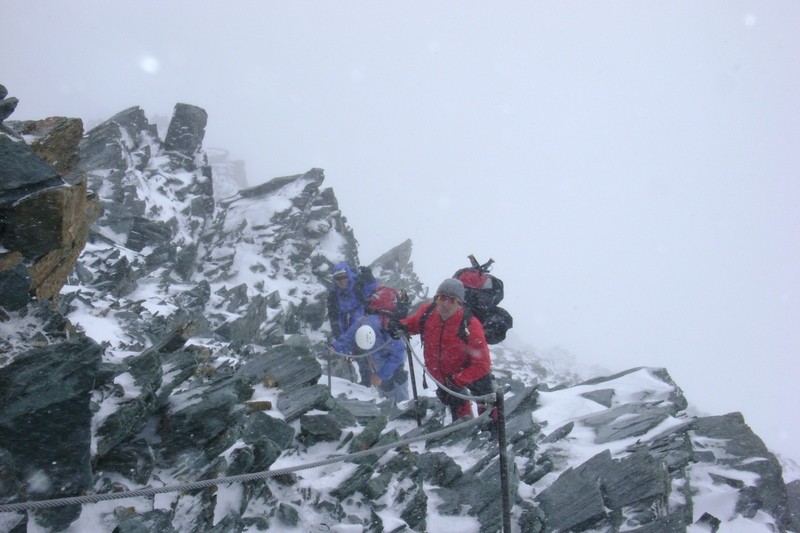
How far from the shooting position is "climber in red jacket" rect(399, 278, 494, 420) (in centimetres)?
731

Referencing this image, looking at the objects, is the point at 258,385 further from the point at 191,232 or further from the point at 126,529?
the point at 191,232

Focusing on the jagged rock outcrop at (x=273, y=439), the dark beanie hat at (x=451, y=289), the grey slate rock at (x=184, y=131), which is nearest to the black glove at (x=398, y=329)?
the dark beanie hat at (x=451, y=289)

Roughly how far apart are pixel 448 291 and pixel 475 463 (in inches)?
107

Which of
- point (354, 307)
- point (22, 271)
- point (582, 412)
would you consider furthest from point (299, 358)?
point (582, 412)

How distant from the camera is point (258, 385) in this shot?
7.37 meters

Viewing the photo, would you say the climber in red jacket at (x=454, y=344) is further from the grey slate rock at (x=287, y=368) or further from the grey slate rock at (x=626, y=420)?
the grey slate rock at (x=626, y=420)

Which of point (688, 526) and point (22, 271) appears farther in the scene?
point (688, 526)

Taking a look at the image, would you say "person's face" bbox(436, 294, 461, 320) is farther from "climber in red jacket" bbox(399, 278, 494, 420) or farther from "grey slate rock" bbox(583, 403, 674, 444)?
"grey slate rock" bbox(583, 403, 674, 444)

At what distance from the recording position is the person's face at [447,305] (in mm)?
7426

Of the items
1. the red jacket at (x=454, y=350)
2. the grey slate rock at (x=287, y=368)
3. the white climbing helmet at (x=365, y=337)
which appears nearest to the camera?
the red jacket at (x=454, y=350)

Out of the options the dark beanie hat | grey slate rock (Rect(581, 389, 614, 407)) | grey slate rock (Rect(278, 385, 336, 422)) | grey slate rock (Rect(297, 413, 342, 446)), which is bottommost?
grey slate rock (Rect(581, 389, 614, 407))

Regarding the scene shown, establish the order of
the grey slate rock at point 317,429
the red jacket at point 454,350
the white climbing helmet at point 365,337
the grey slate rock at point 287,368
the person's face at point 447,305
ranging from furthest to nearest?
the white climbing helmet at point 365,337 < the grey slate rock at point 287,368 < the person's face at point 447,305 < the red jacket at point 454,350 < the grey slate rock at point 317,429

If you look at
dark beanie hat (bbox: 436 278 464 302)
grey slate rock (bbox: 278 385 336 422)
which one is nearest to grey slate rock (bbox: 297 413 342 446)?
grey slate rock (bbox: 278 385 336 422)

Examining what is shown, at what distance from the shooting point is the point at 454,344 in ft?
24.9
